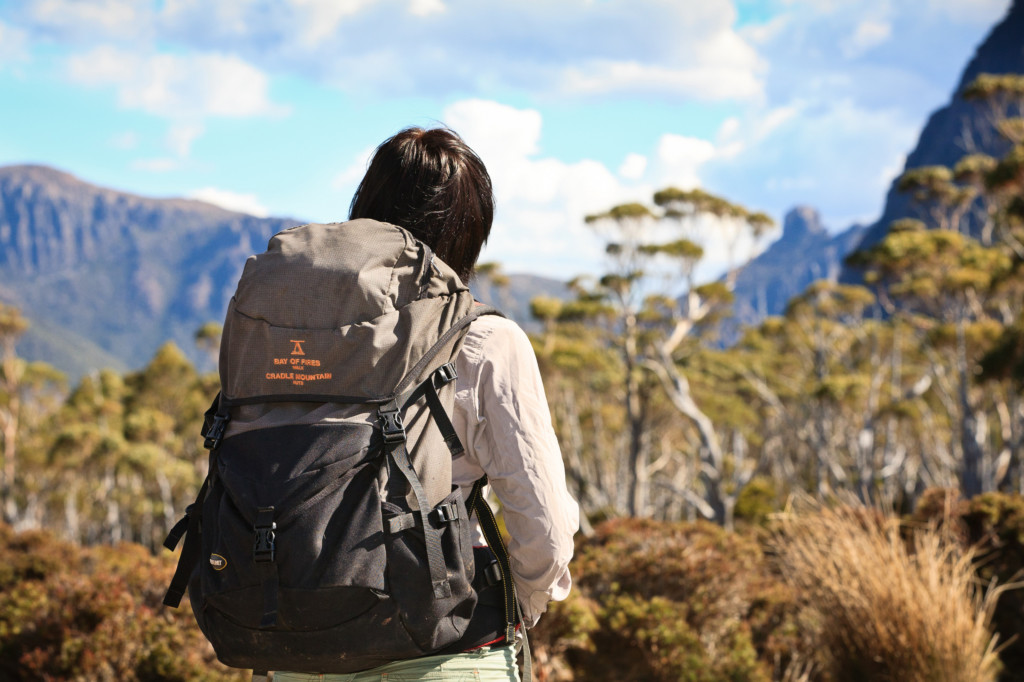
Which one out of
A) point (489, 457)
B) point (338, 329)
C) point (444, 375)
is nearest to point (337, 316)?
point (338, 329)

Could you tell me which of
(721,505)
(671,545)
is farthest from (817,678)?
(721,505)

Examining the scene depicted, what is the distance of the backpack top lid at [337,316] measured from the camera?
1.30m

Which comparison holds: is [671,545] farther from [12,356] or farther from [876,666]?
[12,356]

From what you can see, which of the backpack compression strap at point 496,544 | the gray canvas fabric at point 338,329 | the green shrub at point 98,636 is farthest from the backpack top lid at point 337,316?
the green shrub at point 98,636

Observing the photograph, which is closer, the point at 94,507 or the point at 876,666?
the point at 876,666

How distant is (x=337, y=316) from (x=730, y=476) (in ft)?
→ 95.4

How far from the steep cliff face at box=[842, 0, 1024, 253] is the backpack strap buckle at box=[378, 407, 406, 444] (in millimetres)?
89661

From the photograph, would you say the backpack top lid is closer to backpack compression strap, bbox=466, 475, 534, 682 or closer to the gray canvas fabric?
the gray canvas fabric

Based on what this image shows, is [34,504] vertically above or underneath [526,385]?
underneath

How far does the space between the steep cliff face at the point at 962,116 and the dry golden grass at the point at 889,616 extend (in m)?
87.0

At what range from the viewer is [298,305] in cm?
134

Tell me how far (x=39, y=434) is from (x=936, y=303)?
3285 centimetres

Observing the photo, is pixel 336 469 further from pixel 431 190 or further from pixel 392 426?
pixel 431 190

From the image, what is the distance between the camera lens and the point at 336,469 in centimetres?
124
